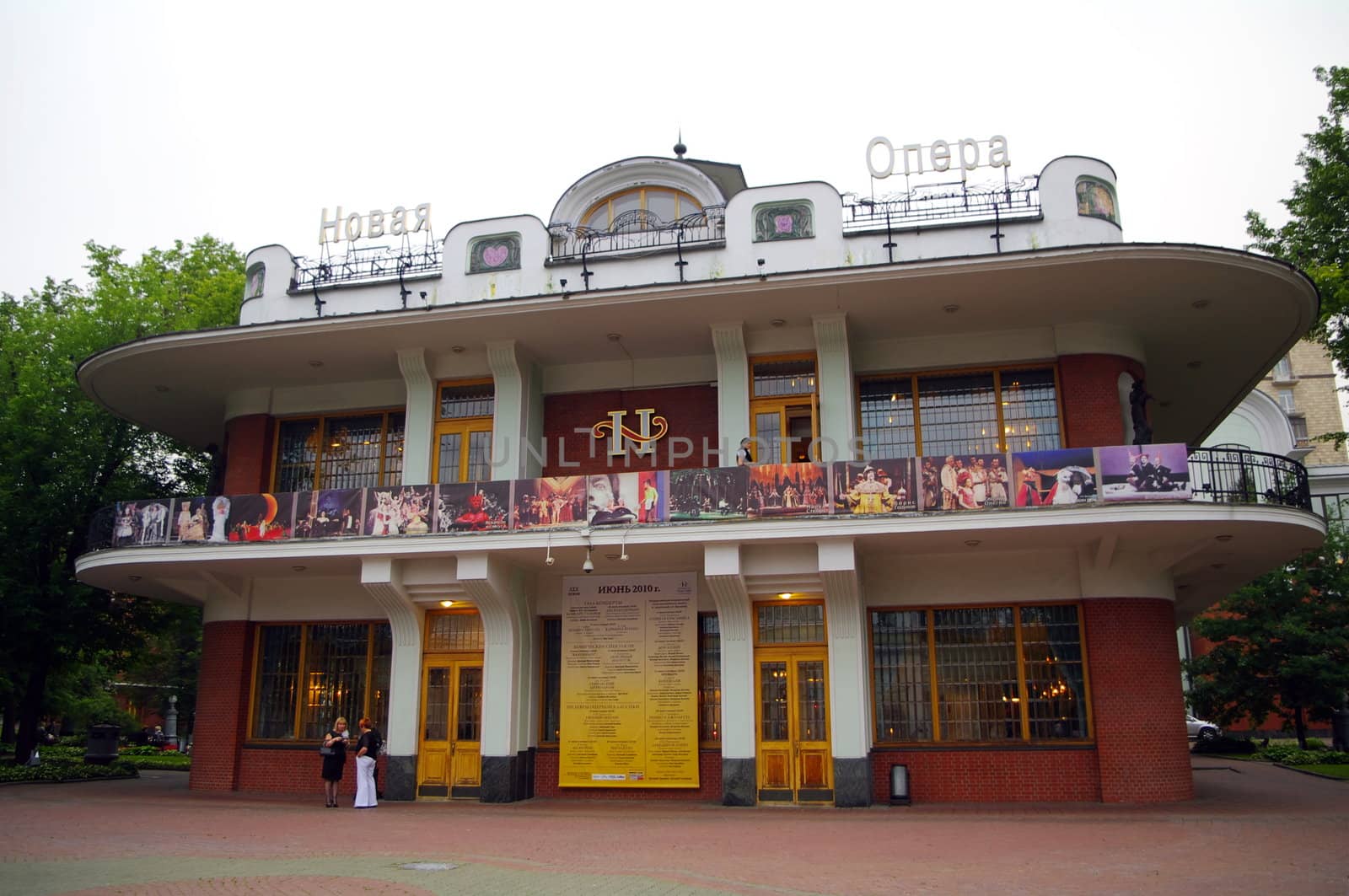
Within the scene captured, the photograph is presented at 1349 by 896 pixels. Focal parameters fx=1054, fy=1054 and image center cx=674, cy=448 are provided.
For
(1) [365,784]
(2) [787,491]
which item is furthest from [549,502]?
(1) [365,784]

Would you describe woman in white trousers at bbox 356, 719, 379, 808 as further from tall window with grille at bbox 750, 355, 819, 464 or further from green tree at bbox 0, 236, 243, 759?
green tree at bbox 0, 236, 243, 759

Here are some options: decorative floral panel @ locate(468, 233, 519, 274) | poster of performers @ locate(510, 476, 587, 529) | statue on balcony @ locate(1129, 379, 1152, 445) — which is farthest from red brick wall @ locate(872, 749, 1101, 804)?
decorative floral panel @ locate(468, 233, 519, 274)

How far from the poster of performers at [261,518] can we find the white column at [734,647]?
784 cm

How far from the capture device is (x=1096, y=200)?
64.1 ft

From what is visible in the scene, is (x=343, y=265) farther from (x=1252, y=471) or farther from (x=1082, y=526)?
(x=1252, y=471)

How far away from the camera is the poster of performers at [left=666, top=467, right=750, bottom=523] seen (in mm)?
17719

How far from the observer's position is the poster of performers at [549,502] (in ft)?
60.2

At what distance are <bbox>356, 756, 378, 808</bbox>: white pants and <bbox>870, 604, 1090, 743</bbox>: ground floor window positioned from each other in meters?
8.73

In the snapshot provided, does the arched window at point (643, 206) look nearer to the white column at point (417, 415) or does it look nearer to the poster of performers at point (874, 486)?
the white column at point (417, 415)

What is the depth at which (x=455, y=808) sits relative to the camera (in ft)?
58.3

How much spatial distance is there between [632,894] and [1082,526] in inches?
407

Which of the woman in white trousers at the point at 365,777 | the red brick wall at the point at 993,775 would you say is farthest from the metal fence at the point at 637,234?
the red brick wall at the point at 993,775

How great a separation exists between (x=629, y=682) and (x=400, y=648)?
447 cm

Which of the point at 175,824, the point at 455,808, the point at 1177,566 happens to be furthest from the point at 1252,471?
the point at 175,824
